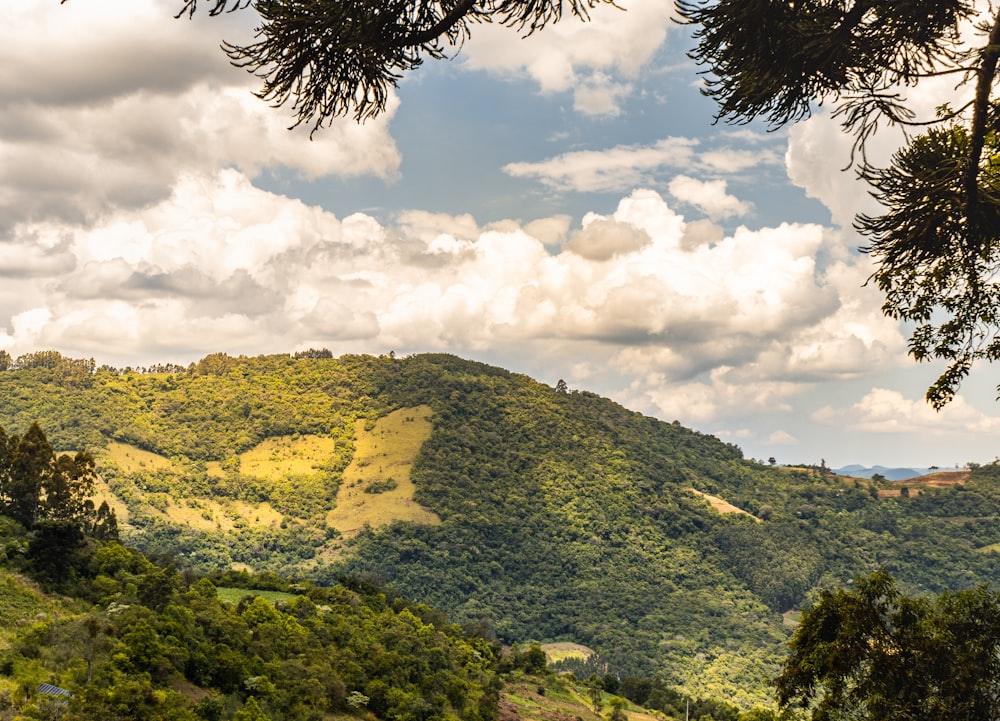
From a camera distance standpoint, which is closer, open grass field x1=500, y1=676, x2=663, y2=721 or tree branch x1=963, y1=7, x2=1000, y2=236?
tree branch x1=963, y1=7, x2=1000, y2=236

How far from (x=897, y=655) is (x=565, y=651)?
447 feet

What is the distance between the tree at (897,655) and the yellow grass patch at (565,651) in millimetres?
124162

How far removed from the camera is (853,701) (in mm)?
13211

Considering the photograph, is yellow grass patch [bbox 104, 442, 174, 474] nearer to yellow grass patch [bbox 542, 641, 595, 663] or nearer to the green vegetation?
yellow grass patch [bbox 542, 641, 595, 663]

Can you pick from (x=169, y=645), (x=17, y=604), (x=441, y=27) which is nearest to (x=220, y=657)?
(x=169, y=645)

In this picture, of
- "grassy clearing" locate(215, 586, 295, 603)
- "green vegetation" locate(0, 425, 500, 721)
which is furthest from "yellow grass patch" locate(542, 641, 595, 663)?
"green vegetation" locate(0, 425, 500, 721)

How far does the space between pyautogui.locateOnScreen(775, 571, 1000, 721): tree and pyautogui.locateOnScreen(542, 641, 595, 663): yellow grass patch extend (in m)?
124

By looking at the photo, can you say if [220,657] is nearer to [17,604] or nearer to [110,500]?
[17,604]

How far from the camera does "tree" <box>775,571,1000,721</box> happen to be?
480 inches

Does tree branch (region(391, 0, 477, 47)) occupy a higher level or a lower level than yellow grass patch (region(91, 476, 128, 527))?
higher

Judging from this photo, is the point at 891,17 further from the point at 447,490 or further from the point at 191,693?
the point at 447,490

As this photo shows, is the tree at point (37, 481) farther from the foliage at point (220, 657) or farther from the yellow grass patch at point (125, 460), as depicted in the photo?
the yellow grass patch at point (125, 460)

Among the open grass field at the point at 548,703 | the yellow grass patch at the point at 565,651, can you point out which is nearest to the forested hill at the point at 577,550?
the yellow grass patch at the point at 565,651

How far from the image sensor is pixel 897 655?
1305 centimetres
